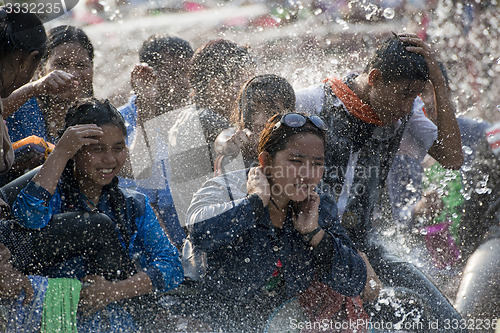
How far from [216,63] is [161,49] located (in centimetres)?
49

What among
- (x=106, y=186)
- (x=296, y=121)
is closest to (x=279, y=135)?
(x=296, y=121)

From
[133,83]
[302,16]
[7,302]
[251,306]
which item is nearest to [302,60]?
[133,83]

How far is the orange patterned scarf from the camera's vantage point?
10.2 feet

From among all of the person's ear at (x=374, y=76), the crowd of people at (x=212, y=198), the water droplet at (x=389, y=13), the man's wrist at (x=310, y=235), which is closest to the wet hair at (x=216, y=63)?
the crowd of people at (x=212, y=198)

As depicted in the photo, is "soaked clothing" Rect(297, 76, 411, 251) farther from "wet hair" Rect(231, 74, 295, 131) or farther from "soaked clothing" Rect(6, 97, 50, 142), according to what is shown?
"soaked clothing" Rect(6, 97, 50, 142)

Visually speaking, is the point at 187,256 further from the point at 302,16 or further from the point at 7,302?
the point at 302,16

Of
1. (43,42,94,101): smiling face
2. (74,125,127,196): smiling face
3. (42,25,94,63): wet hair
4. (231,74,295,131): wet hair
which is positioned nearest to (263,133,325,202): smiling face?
(231,74,295,131): wet hair

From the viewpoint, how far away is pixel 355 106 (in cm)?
312

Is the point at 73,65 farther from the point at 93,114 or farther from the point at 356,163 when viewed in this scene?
the point at 356,163

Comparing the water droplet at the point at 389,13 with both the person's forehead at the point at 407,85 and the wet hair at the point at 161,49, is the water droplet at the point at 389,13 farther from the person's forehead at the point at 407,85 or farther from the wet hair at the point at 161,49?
the person's forehead at the point at 407,85

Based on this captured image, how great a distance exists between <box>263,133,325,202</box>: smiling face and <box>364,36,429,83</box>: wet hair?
30.6 inches

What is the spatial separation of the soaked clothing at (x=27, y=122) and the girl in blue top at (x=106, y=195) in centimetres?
57

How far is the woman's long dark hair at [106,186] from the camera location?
2.48 meters

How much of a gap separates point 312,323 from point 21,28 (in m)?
1.83
